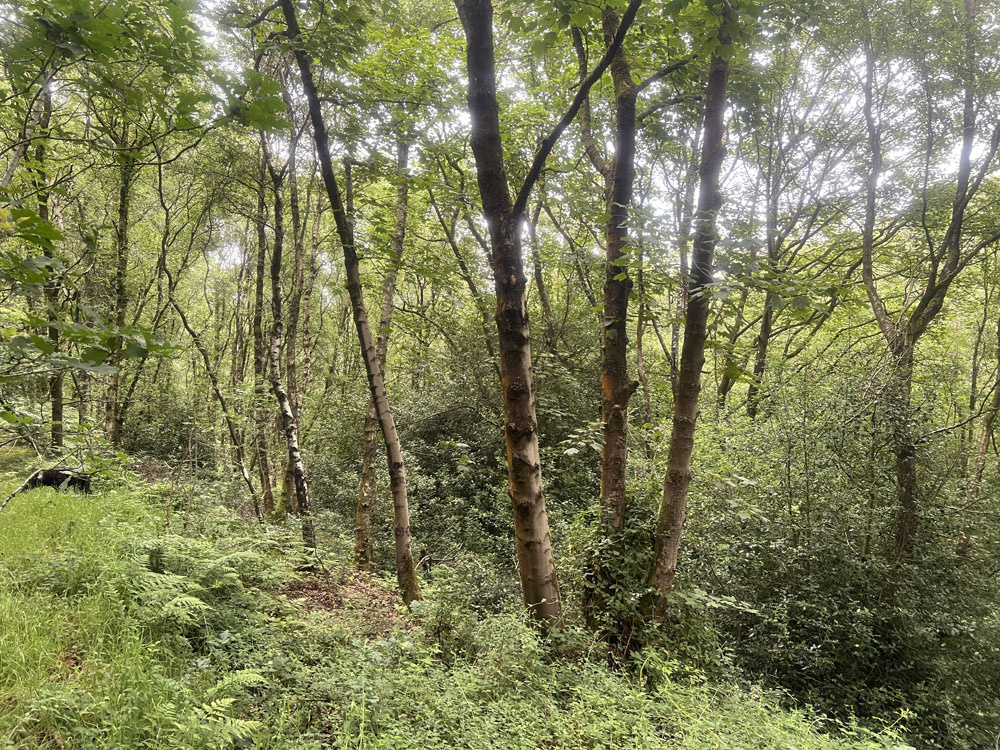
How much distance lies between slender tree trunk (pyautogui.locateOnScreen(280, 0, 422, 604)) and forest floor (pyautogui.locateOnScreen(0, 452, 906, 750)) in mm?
1112

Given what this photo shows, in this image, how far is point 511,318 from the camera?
13.1 ft

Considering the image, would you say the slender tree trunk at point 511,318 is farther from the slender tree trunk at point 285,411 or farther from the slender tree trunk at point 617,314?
the slender tree trunk at point 285,411

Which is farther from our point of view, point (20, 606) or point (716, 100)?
point (716, 100)

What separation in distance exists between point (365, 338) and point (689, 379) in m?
3.74

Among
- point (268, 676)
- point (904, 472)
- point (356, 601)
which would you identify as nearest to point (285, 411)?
point (356, 601)

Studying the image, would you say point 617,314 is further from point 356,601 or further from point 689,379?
point 356,601

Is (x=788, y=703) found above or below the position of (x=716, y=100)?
below

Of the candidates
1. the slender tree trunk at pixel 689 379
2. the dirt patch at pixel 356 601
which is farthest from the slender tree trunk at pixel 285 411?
the slender tree trunk at pixel 689 379

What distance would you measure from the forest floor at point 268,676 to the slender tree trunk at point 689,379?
98 cm

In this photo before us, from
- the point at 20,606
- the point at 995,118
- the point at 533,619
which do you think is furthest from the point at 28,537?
the point at 995,118

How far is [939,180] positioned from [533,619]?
1214 cm

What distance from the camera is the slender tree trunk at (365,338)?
5288mm

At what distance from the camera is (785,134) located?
12023 millimetres

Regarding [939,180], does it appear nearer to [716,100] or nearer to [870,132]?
[870,132]
